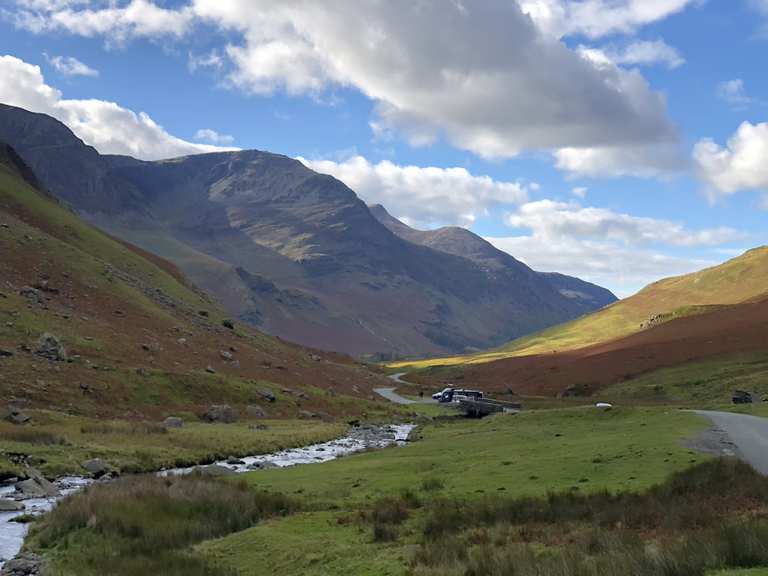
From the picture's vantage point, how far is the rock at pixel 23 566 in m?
19.6

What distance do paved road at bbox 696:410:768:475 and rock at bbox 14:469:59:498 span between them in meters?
31.3

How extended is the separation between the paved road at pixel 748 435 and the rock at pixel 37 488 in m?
31.3

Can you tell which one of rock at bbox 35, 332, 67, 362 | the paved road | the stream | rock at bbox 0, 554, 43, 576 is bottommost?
the stream

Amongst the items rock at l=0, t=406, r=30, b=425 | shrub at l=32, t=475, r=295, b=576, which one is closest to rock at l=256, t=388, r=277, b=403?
rock at l=0, t=406, r=30, b=425

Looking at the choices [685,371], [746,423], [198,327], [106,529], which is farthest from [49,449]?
[685,371]

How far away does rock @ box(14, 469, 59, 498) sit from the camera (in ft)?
101

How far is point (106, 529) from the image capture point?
2292cm

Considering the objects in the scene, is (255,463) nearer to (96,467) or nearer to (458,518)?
(96,467)

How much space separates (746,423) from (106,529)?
123 ft

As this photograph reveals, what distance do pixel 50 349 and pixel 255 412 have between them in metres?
22.2

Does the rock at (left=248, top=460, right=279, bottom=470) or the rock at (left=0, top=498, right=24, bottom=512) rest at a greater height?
the rock at (left=0, top=498, right=24, bottom=512)

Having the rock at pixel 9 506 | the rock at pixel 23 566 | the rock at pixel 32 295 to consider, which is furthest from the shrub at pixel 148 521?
the rock at pixel 32 295

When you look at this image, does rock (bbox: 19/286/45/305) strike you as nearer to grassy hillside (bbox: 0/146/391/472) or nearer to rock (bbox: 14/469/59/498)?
grassy hillside (bbox: 0/146/391/472)

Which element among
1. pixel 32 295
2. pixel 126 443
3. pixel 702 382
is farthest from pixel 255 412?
pixel 702 382
